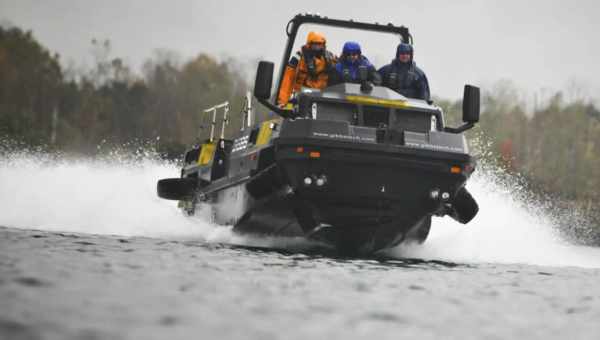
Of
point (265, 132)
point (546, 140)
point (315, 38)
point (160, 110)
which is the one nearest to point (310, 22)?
point (315, 38)

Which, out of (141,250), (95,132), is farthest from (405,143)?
(95,132)

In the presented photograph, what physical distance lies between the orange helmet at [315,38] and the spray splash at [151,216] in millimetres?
2386

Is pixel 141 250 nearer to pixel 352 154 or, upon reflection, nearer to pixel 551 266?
pixel 352 154

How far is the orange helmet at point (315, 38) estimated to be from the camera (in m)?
12.8

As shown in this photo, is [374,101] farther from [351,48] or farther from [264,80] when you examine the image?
[264,80]

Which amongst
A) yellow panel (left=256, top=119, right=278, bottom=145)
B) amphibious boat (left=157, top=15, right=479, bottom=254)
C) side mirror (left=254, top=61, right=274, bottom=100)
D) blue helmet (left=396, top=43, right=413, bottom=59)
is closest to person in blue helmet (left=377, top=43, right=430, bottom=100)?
blue helmet (left=396, top=43, right=413, bottom=59)

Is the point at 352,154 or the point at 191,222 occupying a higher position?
the point at 352,154

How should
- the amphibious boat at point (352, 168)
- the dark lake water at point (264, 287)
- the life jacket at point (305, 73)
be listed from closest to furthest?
the dark lake water at point (264, 287) → the amphibious boat at point (352, 168) → the life jacket at point (305, 73)

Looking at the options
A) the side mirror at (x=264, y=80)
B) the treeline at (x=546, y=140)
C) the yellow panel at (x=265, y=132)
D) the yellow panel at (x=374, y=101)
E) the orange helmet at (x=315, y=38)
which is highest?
the orange helmet at (x=315, y=38)

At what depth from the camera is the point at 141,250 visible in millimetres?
10391

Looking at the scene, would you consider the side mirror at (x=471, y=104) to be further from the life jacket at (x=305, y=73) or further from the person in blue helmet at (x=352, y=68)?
the life jacket at (x=305, y=73)

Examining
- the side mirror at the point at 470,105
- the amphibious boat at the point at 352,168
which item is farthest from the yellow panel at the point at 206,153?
the side mirror at the point at 470,105

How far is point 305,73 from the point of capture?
1299cm

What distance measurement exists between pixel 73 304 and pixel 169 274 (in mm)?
1961
